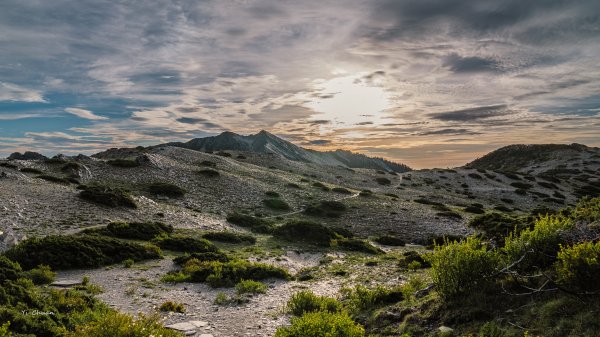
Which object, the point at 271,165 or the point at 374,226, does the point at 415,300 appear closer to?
the point at 374,226

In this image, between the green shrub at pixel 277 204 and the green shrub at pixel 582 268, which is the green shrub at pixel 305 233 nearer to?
the green shrub at pixel 277 204

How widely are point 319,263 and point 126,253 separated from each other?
12.4 meters

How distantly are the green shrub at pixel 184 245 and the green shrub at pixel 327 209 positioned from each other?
2206cm

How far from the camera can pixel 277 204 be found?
4897 cm

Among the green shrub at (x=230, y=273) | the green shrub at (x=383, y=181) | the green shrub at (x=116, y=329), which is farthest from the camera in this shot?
the green shrub at (x=383, y=181)

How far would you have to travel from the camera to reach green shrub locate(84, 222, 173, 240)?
25.5m

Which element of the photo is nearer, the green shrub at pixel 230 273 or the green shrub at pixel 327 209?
the green shrub at pixel 230 273

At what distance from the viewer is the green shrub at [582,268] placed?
305 inches

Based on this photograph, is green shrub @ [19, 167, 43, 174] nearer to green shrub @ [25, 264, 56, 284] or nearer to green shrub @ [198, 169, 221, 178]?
green shrub @ [198, 169, 221, 178]

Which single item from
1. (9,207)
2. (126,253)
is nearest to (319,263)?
(126,253)

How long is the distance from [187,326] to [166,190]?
35.5m

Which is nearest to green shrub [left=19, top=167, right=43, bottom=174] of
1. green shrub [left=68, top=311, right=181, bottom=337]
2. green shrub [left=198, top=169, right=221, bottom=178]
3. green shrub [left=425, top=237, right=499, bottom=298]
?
green shrub [left=198, top=169, right=221, bottom=178]

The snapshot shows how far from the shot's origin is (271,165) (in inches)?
3435

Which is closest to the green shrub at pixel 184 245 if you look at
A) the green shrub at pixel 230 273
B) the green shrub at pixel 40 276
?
the green shrub at pixel 230 273
